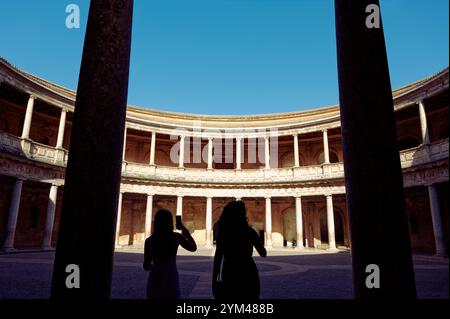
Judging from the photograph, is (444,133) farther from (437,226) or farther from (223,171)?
(223,171)

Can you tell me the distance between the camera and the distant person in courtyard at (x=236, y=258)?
262 cm

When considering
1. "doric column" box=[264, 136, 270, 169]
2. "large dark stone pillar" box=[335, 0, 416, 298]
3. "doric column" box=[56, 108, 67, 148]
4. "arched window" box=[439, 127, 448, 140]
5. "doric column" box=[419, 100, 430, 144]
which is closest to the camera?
"large dark stone pillar" box=[335, 0, 416, 298]

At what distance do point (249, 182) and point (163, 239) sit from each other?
20.3 metres

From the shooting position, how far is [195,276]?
8672 millimetres

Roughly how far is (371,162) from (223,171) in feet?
73.1

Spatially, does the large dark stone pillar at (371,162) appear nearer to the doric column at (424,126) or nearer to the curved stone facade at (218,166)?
the curved stone facade at (218,166)

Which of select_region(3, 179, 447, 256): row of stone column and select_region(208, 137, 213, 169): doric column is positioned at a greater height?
select_region(208, 137, 213, 169): doric column

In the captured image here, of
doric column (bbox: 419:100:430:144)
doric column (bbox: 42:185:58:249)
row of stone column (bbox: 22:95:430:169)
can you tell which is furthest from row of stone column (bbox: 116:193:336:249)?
doric column (bbox: 419:100:430:144)

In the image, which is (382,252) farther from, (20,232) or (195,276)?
(20,232)

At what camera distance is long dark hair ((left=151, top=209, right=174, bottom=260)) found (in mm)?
3388

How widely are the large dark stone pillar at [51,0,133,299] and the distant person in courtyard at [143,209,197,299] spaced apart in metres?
0.98

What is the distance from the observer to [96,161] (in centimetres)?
240

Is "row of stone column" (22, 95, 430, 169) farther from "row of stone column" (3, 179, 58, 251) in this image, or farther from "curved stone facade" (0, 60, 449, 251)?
"row of stone column" (3, 179, 58, 251)

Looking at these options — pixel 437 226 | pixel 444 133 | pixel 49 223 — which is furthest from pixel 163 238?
pixel 444 133
